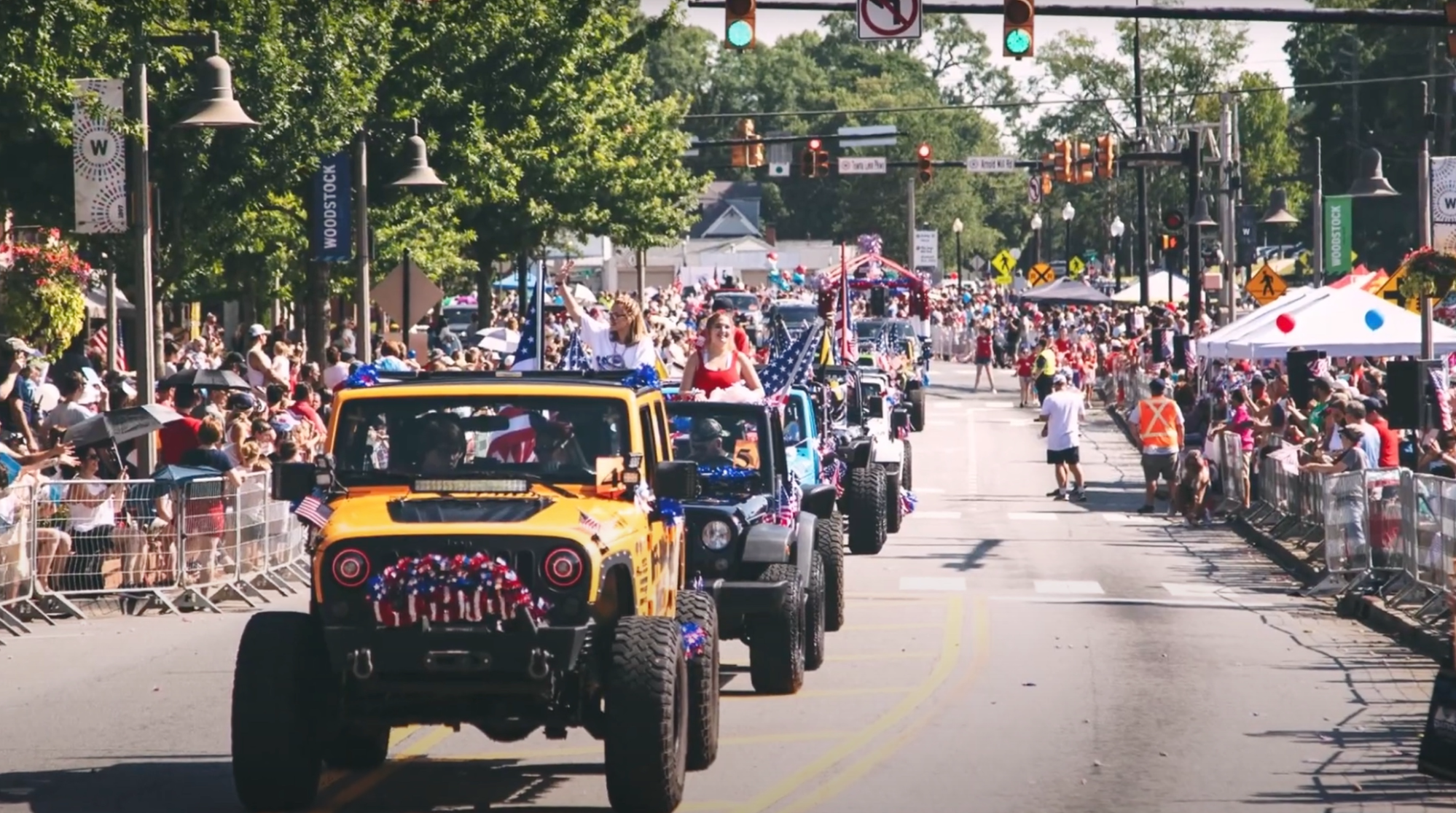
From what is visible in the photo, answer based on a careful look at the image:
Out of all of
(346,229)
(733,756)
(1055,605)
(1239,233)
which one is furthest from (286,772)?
(1239,233)

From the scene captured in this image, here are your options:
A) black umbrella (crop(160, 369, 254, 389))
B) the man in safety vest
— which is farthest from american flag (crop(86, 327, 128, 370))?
the man in safety vest

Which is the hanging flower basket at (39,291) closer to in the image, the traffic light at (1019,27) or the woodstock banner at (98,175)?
the woodstock banner at (98,175)

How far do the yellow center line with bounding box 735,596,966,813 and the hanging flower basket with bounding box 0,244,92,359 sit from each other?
52.9ft

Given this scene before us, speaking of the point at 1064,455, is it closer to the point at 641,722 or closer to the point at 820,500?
the point at 820,500

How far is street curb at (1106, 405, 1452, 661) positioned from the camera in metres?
17.2

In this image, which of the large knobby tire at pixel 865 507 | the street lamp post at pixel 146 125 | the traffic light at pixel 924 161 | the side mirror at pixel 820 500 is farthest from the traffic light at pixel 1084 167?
the side mirror at pixel 820 500

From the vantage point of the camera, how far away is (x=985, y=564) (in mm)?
23828

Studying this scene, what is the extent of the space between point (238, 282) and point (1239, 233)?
84.1ft

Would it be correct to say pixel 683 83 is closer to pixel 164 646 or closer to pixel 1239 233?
pixel 1239 233

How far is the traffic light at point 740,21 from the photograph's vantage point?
21.0 m

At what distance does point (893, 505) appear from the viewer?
88.6 ft

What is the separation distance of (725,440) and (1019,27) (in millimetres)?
6399

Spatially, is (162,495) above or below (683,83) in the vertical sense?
below

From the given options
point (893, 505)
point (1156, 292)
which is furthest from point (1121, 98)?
point (893, 505)
